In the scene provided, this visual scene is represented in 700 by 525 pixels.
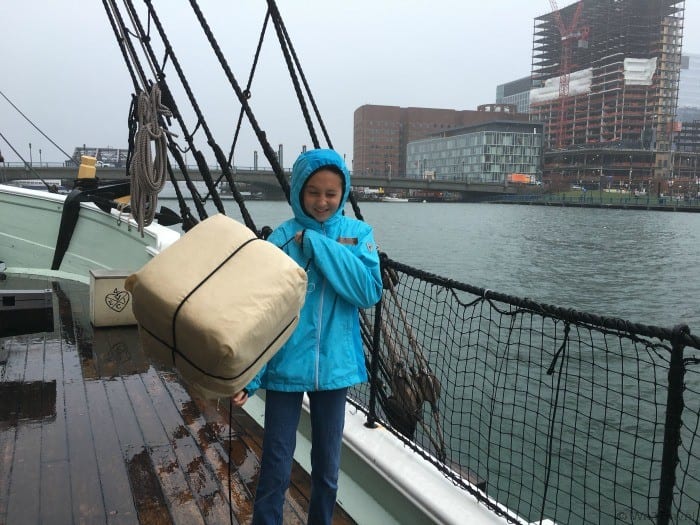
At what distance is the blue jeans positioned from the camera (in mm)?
1877

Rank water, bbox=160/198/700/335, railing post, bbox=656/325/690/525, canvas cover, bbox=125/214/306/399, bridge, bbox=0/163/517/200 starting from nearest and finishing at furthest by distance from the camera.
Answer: canvas cover, bbox=125/214/306/399 → railing post, bbox=656/325/690/525 → water, bbox=160/198/700/335 → bridge, bbox=0/163/517/200

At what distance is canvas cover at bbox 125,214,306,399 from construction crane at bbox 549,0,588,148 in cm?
13683

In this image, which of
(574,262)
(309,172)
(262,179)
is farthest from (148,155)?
(262,179)

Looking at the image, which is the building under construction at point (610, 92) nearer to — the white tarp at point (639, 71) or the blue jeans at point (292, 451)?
the white tarp at point (639, 71)

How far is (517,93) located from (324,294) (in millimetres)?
192627

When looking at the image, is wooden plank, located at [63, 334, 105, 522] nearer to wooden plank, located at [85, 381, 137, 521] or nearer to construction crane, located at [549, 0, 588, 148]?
wooden plank, located at [85, 381, 137, 521]

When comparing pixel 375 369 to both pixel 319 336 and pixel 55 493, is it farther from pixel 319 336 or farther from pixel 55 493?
pixel 55 493

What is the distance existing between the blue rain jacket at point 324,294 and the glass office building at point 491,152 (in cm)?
9775

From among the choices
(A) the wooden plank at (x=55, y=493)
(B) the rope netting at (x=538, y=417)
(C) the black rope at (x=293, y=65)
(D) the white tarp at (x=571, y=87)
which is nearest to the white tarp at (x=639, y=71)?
(D) the white tarp at (x=571, y=87)

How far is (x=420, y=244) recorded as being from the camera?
27.5 m

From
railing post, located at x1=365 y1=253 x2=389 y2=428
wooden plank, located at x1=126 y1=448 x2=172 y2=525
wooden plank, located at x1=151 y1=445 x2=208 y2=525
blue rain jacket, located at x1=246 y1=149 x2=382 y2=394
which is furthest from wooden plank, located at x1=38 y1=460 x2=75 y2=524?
railing post, located at x1=365 y1=253 x2=389 y2=428

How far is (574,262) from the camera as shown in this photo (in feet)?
74.5

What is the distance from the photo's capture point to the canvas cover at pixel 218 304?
1.46m

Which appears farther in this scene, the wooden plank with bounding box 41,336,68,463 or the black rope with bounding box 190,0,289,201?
the black rope with bounding box 190,0,289,201
